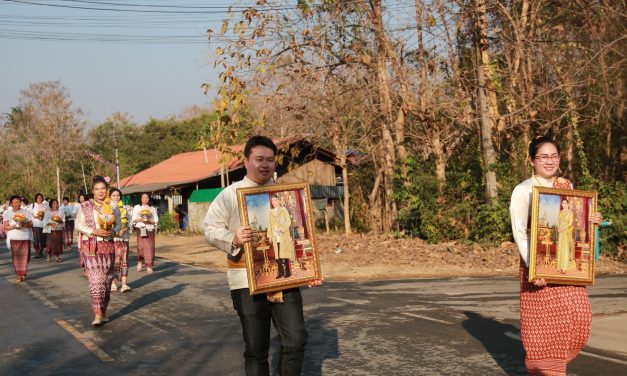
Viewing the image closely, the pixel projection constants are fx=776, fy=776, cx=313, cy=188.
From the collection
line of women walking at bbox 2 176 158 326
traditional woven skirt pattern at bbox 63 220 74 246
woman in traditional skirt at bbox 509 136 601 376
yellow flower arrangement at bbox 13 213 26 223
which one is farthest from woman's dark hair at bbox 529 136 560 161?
traditional woven skirt pattern at bbox 63 220 74 246

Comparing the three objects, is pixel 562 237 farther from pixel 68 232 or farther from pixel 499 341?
pixel 68 232

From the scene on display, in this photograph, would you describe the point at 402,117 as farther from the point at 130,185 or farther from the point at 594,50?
the point at 130,185

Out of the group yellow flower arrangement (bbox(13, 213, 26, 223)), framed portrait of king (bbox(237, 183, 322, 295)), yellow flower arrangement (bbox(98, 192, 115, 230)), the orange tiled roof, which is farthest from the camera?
the orange tiled roof

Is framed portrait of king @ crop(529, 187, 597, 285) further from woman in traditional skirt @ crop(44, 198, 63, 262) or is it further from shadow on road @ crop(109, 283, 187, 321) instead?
woman in traditional skirt @ crop(44, 198, 63, 262)

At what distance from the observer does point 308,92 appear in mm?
23312

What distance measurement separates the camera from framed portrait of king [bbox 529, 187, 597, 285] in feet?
18.0

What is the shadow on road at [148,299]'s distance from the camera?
11.5 m

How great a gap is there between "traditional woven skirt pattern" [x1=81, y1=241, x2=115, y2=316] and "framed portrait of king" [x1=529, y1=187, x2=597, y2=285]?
6.69 meters

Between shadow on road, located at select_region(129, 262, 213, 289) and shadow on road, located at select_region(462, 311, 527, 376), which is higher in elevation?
shadow on road, located at select_region(129, 262, 213, 289)

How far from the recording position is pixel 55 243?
2312 cm

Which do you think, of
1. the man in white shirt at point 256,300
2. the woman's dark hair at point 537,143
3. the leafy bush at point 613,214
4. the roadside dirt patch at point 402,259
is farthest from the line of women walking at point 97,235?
the leafy bush at point 613,214

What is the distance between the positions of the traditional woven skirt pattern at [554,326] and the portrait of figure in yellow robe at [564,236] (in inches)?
6.8

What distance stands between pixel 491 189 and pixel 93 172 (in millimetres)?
48686

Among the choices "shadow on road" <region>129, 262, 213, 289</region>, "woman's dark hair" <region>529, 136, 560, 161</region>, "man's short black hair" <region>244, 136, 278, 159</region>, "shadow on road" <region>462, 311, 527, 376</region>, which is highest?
"man's short black hair" <region>244, 136, 278, 159</region>
